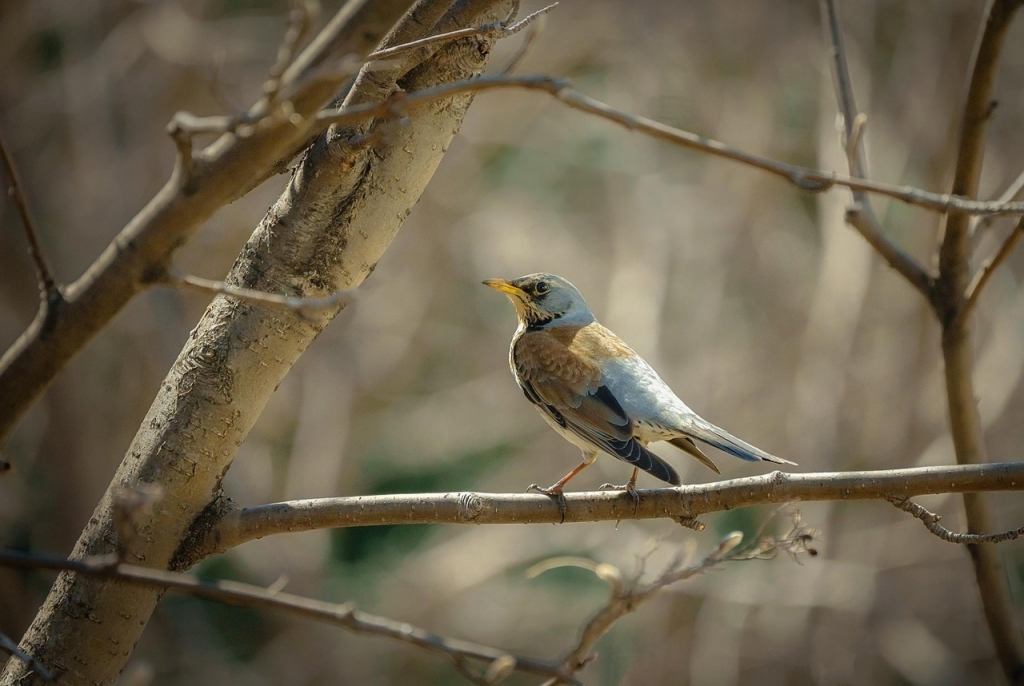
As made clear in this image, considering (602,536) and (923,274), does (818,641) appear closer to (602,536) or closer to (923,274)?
(602,536)

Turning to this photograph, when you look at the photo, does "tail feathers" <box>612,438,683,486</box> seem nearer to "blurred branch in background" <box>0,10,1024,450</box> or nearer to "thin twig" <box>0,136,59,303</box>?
"blurred branch in background" <box>0,10,1024,450</box>

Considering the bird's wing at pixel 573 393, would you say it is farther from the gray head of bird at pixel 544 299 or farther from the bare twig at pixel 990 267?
the bare twig at pixel 990 267

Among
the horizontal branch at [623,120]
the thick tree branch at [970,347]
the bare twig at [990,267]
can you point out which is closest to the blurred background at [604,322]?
the thick tree branch at [970,347]

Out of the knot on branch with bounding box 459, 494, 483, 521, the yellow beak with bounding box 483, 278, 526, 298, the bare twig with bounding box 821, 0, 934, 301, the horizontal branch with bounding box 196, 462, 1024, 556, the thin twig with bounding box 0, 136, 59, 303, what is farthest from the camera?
the yellow beak with bounding box 483, 278, 526, 298

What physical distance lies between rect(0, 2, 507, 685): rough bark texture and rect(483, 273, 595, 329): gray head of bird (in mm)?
1833

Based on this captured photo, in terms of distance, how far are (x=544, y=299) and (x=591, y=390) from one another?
72cm

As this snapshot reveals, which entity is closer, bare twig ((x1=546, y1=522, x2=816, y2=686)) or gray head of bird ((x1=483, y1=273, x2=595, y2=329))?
bare twig ((x1=546, y1=522, x2=816, y2=686))

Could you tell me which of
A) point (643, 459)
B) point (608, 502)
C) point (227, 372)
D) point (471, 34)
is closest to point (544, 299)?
point (643, 459)

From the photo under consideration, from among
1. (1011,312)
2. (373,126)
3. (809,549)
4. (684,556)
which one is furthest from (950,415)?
(1011,312)

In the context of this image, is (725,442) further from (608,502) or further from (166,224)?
(166,224)

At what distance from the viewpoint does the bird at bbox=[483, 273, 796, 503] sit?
273 centimetres

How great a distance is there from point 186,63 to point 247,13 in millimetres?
1321

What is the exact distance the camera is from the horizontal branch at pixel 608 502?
1.67 meters

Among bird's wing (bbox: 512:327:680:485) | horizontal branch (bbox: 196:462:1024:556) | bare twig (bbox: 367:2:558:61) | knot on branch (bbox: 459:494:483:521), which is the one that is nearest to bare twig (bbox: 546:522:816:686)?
horizontal branch (bbox: 196:462:1024:556)
